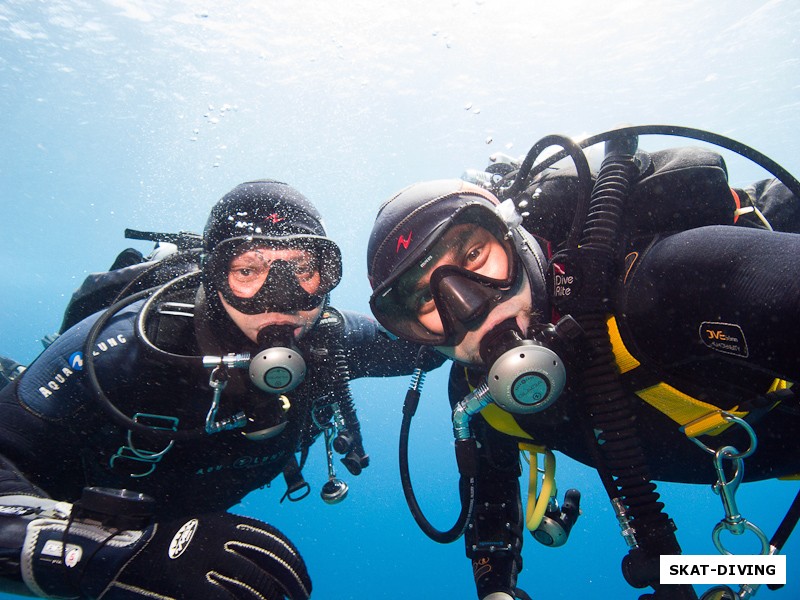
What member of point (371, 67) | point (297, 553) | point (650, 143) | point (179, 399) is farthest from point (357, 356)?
point (650, 143)

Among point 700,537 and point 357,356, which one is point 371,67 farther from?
point 700,537

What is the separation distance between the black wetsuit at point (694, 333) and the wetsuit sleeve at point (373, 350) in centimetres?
226

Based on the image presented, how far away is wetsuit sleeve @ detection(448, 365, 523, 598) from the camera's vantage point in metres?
2.70

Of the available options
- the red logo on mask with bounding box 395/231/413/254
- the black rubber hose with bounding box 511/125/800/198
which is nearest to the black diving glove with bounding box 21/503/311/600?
the red logo on mask with bounding box 395/231/413/254

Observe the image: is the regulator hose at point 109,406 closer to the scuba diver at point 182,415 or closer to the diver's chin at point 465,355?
the scuba diver at point 182,415

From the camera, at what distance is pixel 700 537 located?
36.7 meters

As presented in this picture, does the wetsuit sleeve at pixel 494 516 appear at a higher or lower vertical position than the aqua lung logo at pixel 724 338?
lower

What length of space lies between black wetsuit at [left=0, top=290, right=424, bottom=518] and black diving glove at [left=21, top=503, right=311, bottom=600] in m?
0.64

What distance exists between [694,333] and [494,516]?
6.18 feet

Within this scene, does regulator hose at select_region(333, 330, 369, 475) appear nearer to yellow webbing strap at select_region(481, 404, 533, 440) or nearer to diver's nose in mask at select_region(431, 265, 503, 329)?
yellow webbing strap at select_region(481, 404, 533, 440)

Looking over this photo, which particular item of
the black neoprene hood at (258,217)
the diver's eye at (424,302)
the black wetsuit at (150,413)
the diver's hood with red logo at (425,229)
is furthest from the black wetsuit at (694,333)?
the black neoprene hood at (258,217)

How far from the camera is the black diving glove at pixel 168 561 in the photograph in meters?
1.89

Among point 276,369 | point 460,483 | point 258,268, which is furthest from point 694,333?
point 258,268

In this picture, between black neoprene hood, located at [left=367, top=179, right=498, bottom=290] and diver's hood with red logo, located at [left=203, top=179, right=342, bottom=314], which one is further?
diver's hood with red logo, located at [left=203, top=179, right=342, bottom=314]
